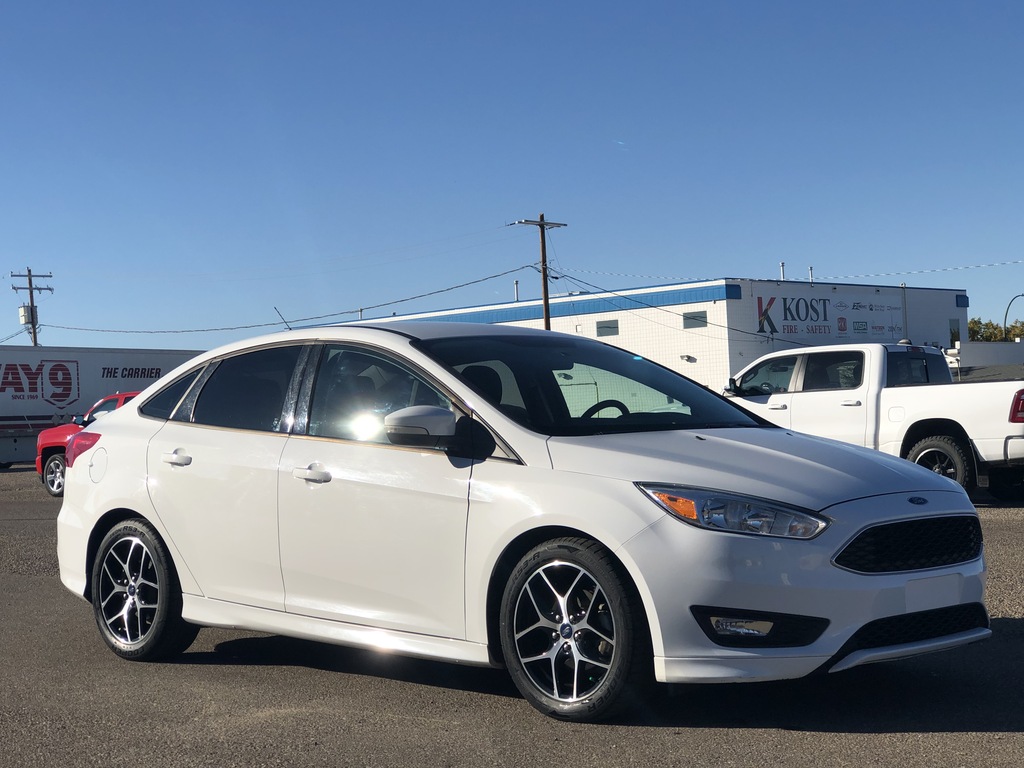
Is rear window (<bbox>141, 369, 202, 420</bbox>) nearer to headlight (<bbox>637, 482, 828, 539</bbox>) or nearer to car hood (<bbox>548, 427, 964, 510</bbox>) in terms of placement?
car hood (<bbox>548, 427, 964, 510</bbox>)

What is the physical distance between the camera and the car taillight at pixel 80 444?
6.60 meters

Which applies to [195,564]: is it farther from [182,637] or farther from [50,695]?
[50,695]

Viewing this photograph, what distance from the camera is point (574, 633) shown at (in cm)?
454

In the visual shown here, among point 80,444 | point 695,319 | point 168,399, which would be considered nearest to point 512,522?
point 168,399

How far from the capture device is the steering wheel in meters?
5.26

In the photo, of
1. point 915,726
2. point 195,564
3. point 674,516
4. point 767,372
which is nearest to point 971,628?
point 915,726

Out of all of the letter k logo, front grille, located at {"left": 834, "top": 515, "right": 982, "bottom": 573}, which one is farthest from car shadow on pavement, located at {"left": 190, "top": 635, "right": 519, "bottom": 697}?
the letter k logo

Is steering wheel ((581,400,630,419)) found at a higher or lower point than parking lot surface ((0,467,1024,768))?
higher

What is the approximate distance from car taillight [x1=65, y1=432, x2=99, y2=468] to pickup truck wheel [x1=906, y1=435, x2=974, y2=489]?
875cm

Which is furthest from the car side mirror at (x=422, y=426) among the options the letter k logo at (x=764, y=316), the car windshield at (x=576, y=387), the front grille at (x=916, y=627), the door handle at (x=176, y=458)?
the letter k logo at (x=764, y=316)

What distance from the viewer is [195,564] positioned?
5848mm

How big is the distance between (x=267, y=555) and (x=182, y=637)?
3.18 ft

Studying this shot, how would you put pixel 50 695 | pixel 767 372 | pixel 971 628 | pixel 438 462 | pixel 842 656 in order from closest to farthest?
pixel 842 656, pixel 971 628, pixel 438 462, pixel 50 695, pixel 767 372

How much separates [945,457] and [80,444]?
366 inches
